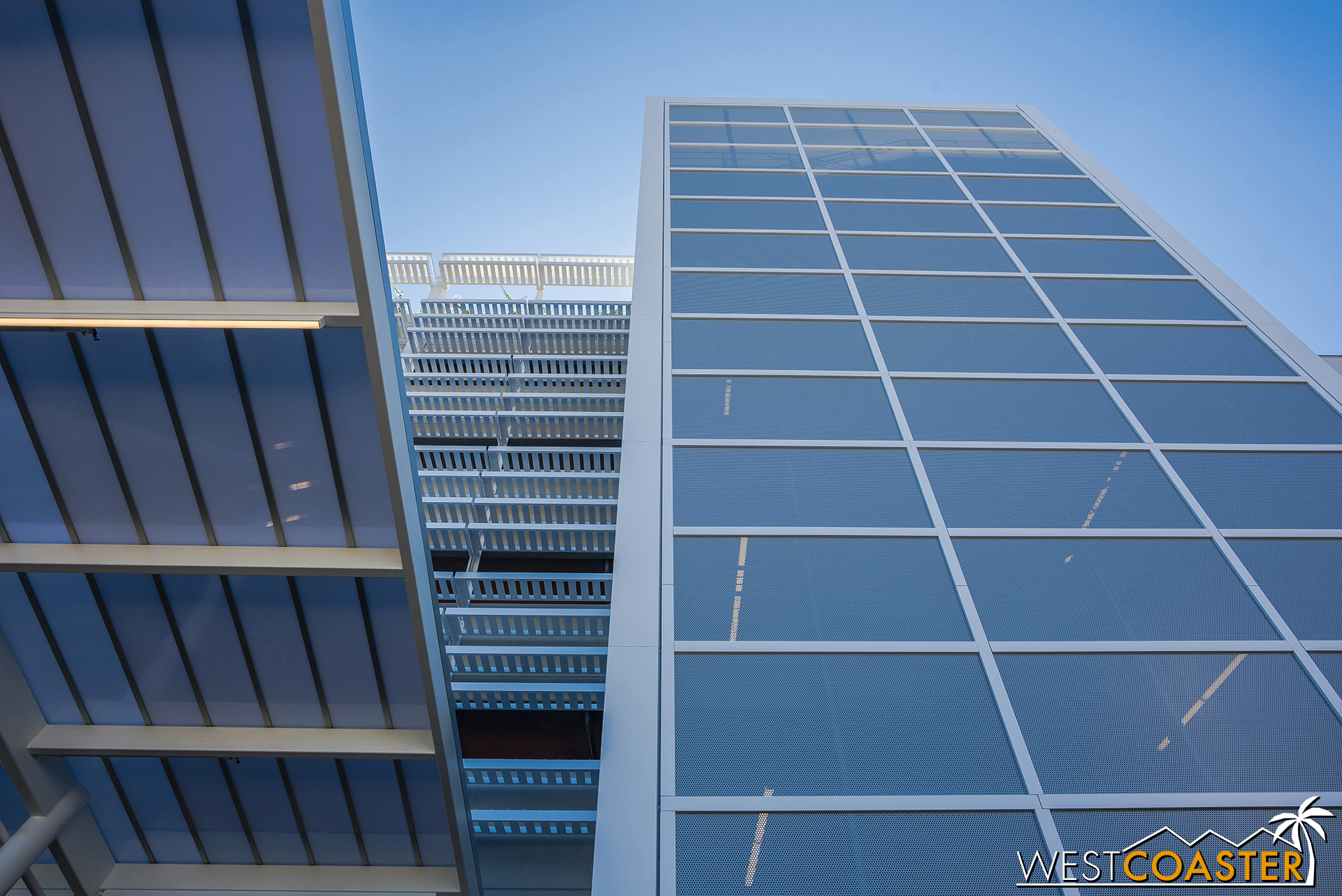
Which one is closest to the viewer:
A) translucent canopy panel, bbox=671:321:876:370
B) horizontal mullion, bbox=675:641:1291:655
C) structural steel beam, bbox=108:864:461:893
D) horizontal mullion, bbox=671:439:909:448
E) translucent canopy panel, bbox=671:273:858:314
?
horizontal mullion, bbox=675:641:1291:655

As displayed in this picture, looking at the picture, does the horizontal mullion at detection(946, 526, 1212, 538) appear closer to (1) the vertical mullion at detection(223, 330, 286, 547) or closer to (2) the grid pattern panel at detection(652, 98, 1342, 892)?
(2) the grid pattern panel at detection(652, 98, 1342, 892)

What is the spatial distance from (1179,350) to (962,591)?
5.18 m

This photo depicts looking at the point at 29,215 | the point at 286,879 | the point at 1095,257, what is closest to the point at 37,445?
the point at 29,215

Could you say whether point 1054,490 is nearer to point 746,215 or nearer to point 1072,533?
point 1072,533

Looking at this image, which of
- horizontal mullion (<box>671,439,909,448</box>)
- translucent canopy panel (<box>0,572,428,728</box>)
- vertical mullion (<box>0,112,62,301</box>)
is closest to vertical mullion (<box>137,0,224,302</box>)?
vertical mullion (<box>0,112,62,301</box>)

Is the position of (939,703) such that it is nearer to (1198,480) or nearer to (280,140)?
(1198,480)

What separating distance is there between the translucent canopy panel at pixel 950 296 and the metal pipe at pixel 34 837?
9779mm

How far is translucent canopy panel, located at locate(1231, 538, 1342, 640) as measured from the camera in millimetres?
5109

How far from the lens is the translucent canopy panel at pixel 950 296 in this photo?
8.31 m

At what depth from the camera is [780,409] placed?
22.6 ft

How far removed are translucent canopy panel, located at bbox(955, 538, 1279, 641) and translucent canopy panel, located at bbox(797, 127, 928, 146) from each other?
991cm

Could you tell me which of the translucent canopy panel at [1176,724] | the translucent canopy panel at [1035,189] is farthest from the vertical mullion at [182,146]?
the translucent canopy panel at [1035,189]

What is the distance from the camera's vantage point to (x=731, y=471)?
6.28 meters

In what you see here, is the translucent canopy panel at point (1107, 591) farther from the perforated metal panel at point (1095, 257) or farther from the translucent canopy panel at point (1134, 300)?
the perforated metal panel at point (1095, 257)
